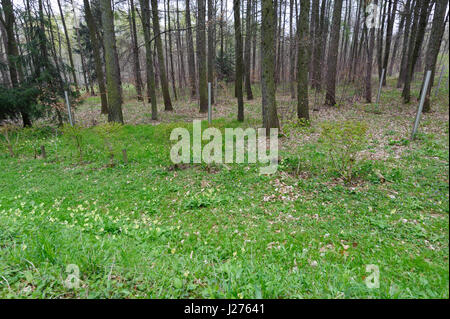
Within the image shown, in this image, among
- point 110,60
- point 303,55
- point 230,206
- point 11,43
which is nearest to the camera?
point 230,206

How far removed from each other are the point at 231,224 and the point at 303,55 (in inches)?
296

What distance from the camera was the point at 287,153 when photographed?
6242 mm

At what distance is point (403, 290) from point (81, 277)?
2819mm

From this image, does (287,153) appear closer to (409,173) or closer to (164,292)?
(409,173)

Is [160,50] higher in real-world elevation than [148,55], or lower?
higher

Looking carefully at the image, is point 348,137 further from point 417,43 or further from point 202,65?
point 417,43

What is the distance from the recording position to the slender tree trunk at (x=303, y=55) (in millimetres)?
8031

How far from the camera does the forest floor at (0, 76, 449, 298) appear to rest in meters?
2.04

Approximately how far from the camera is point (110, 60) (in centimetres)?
927

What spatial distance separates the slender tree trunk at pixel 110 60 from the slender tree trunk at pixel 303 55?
7178 mm

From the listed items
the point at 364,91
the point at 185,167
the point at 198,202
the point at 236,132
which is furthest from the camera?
the point at 364,91

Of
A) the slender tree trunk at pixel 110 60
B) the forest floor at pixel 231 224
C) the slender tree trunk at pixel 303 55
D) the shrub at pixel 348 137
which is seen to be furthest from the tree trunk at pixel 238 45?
the shrub at pixel 348 137

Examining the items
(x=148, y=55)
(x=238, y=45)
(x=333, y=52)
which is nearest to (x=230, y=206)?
(x=238, y=45)
